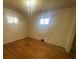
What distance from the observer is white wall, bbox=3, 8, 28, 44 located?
0.94 m

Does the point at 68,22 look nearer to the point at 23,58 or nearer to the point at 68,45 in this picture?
the point at 68,45

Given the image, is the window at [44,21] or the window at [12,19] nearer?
the window at [12,19]

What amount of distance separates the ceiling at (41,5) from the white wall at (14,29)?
0.10 metres

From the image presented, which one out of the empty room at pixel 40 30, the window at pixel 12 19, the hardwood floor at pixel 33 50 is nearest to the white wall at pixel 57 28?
the empty room at pixel 40 30

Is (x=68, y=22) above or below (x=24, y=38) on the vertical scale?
above

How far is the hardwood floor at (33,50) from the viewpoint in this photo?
1.04 m

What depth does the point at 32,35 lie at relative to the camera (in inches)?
45.4

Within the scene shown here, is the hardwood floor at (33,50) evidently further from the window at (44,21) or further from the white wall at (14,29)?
the window at (44,21)

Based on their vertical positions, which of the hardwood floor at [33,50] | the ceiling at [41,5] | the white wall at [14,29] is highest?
the ceiling at [41,5]

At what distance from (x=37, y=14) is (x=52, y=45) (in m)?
0.65

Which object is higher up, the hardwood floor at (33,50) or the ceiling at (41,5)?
the ceiling at (41,5)

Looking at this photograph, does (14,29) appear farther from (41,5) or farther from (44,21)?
(41,5)

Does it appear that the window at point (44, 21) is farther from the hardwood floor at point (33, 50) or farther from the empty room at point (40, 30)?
the hardwood floor at point (33, 50)

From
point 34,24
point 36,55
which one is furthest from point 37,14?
point 36,55
